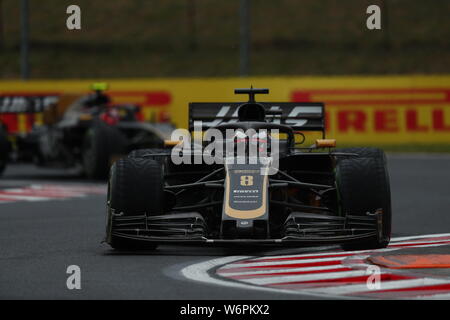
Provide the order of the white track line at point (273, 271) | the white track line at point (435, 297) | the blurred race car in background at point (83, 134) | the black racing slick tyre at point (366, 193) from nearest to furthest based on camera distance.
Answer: the white track line at point (435, 297) < the white track line at point (273, 271) < the black racing slick tyre at point (366, 193) < the blurred race car in background at point (83, 134)

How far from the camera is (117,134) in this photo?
2066 centimetres

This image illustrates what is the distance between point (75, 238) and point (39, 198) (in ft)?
19.2

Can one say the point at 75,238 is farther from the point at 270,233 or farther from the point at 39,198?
the point at 39,198

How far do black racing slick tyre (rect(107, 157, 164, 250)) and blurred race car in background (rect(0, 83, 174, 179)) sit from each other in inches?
380

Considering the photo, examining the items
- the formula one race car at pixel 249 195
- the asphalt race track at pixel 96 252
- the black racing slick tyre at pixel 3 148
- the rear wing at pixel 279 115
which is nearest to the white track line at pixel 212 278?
the asphalt race track at pixel 96 252

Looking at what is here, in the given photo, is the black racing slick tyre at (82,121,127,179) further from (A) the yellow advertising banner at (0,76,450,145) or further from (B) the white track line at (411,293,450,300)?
(B) the white track line at (411,293,450,300)

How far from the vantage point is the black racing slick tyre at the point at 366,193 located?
34.1ft

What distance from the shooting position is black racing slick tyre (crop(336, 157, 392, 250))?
10.4 metres

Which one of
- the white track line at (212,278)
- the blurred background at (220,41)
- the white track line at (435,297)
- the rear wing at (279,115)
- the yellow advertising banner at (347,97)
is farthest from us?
the blurred background at (220,41)

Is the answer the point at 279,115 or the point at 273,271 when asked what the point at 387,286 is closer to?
the point at 273,271

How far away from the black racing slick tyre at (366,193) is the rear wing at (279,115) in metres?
2.11

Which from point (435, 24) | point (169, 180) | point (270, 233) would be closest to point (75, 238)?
point (169, 180)

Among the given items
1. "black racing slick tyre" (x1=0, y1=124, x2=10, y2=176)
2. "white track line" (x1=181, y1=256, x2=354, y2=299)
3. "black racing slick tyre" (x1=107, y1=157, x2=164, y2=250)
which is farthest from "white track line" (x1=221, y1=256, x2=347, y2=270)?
"black racing slick tyre" (x1=0, y1=124, x2=10, y2=176)

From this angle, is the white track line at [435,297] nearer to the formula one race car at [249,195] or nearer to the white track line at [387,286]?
the white track line at [387,286]
